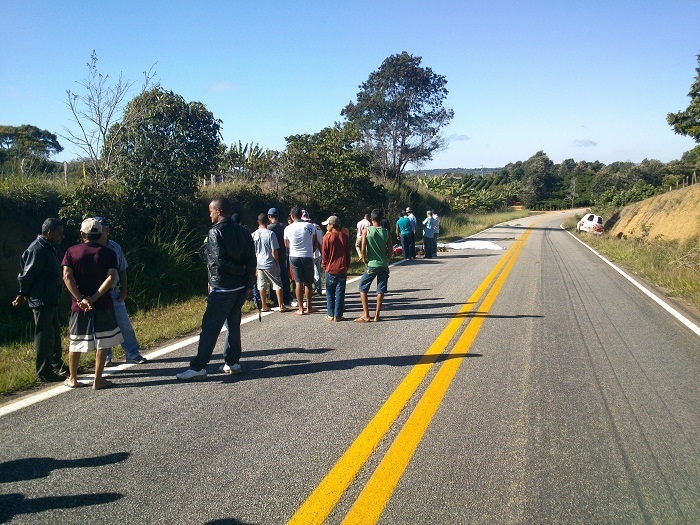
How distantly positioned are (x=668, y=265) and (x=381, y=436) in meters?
14.0

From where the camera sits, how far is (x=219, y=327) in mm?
5980

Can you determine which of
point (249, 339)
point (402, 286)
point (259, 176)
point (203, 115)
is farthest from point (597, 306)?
point (259, 176)

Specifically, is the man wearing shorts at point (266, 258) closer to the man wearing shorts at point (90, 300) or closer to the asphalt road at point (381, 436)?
the asphalt road at point (381, 436)

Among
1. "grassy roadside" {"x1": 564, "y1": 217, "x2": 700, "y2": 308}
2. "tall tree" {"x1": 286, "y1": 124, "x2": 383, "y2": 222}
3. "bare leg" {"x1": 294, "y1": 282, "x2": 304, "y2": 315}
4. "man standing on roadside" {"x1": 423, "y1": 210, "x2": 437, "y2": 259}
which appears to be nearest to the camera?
"bare leg" {"x1": 294, "y1": 282, "x2": 304, "y2": 315}

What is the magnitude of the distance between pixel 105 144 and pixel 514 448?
1172 centimetres

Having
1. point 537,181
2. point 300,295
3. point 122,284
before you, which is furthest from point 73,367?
point 537,181

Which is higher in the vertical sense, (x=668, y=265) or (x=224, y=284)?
(x=224, y=284)

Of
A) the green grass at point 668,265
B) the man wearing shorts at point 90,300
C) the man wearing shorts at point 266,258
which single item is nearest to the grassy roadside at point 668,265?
the green grass at point 668,265

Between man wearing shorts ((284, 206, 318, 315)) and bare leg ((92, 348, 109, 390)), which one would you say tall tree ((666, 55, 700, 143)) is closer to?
man wearing shorts ((284, 206, 318, 315))

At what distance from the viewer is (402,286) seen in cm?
1290

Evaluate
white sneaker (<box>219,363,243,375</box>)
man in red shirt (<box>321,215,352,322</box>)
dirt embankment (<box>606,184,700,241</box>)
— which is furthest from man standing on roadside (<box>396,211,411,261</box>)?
white sneaker (<box>219,363,243,375</box>)

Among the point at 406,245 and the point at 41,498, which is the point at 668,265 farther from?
the point at 41,498

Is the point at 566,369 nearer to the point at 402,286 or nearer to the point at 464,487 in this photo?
the point at 464,487

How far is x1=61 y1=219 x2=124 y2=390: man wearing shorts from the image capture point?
5.62m
